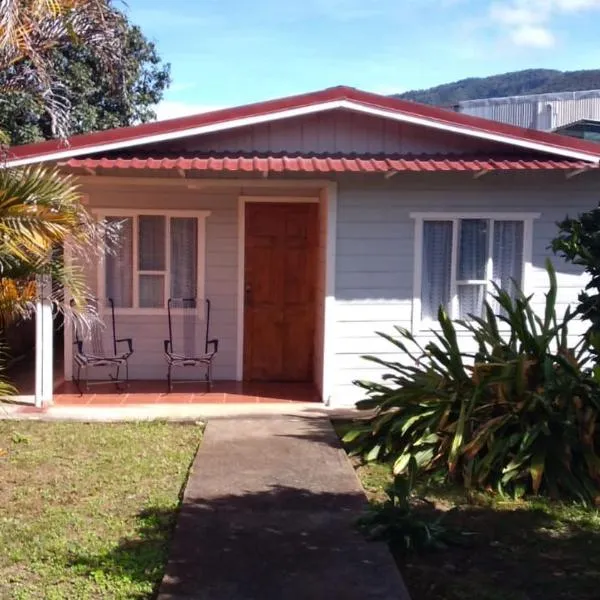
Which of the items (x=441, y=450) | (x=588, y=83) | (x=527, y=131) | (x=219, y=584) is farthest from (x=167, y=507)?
(x=588, y=83)

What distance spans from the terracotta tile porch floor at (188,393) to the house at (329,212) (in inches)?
12.7

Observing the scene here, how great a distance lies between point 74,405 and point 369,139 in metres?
4.59

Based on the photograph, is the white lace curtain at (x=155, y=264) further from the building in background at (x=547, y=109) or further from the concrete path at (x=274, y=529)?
the building in background at (x=547, y=109)

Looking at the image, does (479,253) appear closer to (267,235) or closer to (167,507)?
(267,235)

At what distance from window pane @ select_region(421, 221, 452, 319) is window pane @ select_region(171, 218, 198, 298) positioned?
2.97m

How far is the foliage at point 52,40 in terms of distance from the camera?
720 centimetres

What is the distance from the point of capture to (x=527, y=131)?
9.67 meters

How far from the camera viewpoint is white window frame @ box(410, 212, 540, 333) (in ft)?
32.4

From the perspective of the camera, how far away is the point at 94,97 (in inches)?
773

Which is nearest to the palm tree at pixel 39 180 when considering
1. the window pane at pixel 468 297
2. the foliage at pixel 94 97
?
the window pane at pixel 468 297

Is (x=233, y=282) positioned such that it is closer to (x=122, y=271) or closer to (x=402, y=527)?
(x=122, y=271)

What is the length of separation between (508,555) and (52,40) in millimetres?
5883

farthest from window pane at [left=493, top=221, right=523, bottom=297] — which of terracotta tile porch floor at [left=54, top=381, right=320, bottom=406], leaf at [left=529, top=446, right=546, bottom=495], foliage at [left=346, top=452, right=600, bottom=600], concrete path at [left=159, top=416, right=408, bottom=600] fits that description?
foliage at [left=346, top=452, right=600, bottom=600]

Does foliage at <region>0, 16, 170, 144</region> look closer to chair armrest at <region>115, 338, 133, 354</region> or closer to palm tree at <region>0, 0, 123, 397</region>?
chair armrest at <region>115, 338, 133, 354</region>
